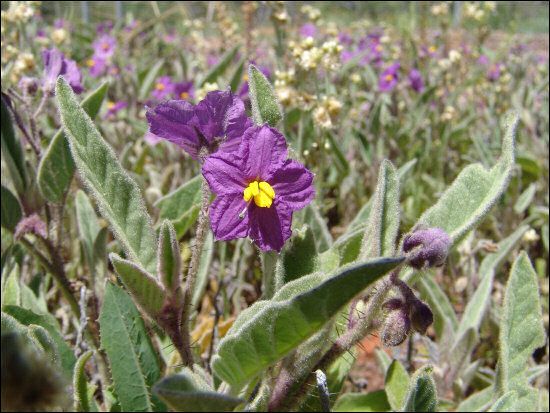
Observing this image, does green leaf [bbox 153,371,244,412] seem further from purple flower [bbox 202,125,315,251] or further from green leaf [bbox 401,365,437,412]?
purple flower [bbox 202,125,315,251]

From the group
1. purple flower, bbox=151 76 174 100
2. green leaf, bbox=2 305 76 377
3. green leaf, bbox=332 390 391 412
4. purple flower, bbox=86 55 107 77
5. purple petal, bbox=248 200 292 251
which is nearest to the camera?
purple petal, bbox=248 200 292 251

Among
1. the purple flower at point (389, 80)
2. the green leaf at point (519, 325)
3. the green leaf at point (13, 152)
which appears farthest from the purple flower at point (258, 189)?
the purple flower at point (389, 80)

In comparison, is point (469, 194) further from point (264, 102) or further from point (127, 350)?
point (127, 350)

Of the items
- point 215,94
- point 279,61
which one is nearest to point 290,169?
point 215,94

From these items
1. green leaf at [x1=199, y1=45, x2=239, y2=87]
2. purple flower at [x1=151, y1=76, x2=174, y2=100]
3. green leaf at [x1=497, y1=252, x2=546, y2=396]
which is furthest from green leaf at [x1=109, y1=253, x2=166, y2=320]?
purple flower at [x1=151, y1=76, x2=174, y2=100]

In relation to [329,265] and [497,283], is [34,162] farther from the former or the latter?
[497,283]

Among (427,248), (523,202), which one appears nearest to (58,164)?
(427,248)
